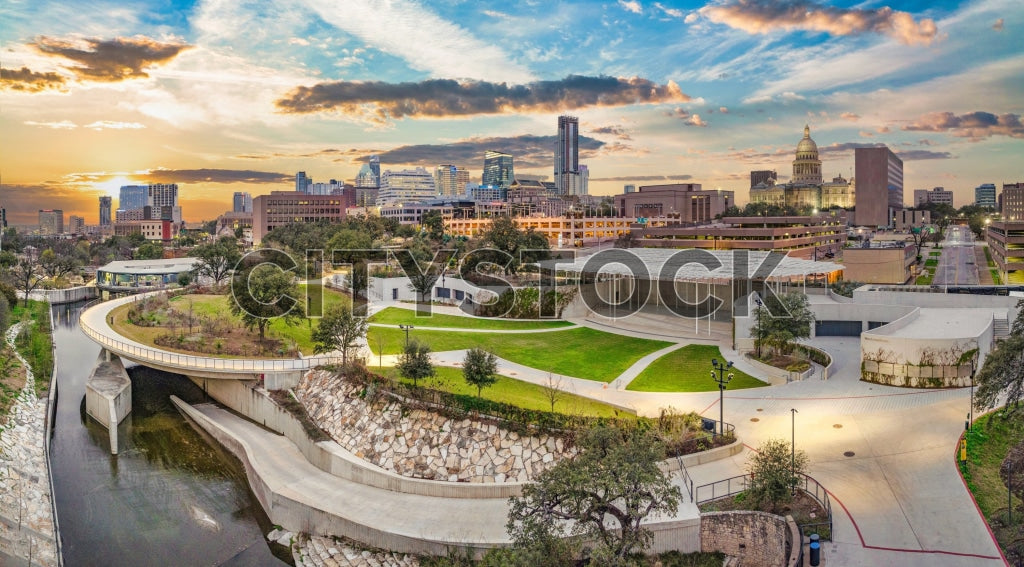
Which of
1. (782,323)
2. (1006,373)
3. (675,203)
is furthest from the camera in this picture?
(675,203)

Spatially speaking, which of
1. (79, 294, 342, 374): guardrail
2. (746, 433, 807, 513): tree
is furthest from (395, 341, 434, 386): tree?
(746, 433, 807, 513): tree

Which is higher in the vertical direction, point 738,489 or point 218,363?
point 218,363

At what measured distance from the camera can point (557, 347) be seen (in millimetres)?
37969

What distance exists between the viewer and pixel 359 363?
32.0m

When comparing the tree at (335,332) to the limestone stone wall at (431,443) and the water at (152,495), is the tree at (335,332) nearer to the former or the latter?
the limestone stone wall at (431,443)

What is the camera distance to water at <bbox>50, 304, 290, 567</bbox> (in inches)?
856

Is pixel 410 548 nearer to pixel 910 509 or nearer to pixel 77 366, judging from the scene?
pixel 910 509

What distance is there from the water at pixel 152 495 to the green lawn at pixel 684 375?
17516mm

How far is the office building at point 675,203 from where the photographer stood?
6654 inches

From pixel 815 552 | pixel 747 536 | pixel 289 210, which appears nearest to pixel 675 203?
pixel 289 210

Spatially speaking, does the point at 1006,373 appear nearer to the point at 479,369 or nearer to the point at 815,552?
the point at 815,552

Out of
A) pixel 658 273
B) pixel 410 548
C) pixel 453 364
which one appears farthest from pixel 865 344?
pixel 410 548

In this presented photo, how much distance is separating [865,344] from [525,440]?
17.2 metres

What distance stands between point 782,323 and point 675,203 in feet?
464
